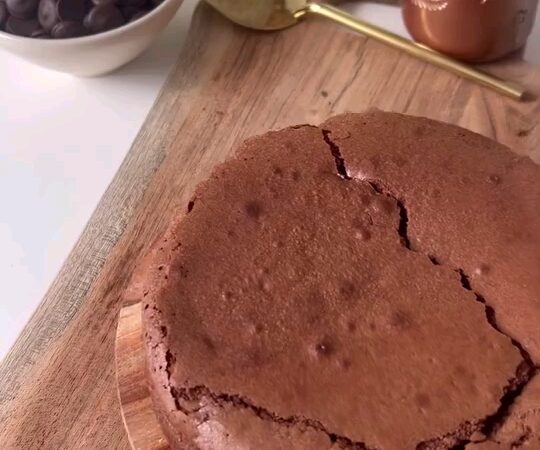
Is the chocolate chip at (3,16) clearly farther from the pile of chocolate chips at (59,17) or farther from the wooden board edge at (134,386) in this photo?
the wooden board edge at (134,386)

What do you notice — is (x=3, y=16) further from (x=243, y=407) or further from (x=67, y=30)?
(x=243, y=407)

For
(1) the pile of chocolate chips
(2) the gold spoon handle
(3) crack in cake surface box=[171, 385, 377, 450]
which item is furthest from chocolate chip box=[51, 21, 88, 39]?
(3) crack in cake surface box=[171, 385, 377, 450]

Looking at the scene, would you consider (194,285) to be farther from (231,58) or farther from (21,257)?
(231,58)

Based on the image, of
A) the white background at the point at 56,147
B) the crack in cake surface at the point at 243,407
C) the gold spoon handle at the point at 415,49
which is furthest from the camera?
the gold spoon handle at the point at 415,49

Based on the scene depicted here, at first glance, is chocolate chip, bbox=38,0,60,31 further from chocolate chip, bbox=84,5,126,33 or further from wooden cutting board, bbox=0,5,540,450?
wooden cutting board, bbox=0,5,540,450

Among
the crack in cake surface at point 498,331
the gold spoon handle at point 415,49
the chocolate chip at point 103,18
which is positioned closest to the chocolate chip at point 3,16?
the chocolate chip at point 103,18

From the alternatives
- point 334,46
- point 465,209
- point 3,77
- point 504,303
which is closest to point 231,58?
point 334,46

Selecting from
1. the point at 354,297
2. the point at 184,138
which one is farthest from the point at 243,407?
the point at 184,138
